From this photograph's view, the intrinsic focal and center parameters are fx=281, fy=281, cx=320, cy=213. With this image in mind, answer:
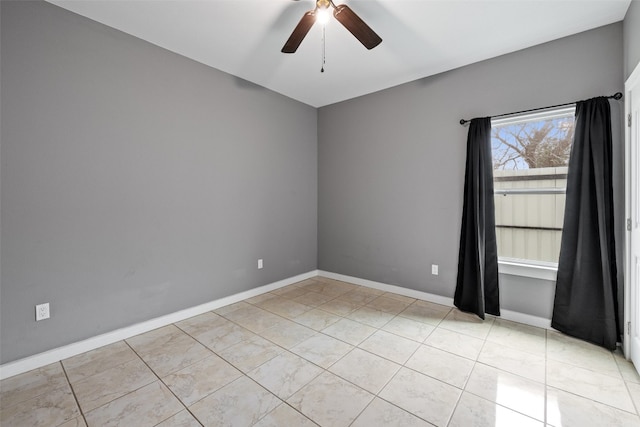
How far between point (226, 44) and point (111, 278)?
237 centimetres

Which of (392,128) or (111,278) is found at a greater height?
(392,128)

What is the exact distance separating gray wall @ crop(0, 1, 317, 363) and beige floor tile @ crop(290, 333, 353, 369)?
52.7 inches

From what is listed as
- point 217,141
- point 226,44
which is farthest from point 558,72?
point 217,141

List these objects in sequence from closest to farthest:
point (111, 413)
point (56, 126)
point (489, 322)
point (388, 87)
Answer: point (111, 413) → point (56, 126) → point (489, 322) → point (388, 87)

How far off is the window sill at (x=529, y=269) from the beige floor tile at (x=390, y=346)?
127cm

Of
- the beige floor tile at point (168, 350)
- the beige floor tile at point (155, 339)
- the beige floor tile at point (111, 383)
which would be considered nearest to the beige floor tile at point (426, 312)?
the beige floor tile at point (168, 350)

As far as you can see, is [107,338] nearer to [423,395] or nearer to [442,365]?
[423,395]

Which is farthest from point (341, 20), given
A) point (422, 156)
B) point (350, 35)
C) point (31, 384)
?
point (31, 384)

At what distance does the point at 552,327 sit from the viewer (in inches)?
103

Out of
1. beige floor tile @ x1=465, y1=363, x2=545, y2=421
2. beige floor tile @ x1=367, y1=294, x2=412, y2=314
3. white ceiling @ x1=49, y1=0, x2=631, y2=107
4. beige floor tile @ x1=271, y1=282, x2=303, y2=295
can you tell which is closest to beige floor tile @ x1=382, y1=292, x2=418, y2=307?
beige floor tile @ x1=367, y1=294, x2=412, y2=314

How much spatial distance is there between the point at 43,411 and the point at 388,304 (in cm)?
297

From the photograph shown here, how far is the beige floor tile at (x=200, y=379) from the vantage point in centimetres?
181

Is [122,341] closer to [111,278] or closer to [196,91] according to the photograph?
[111,278]

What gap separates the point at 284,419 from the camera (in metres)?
1.60
